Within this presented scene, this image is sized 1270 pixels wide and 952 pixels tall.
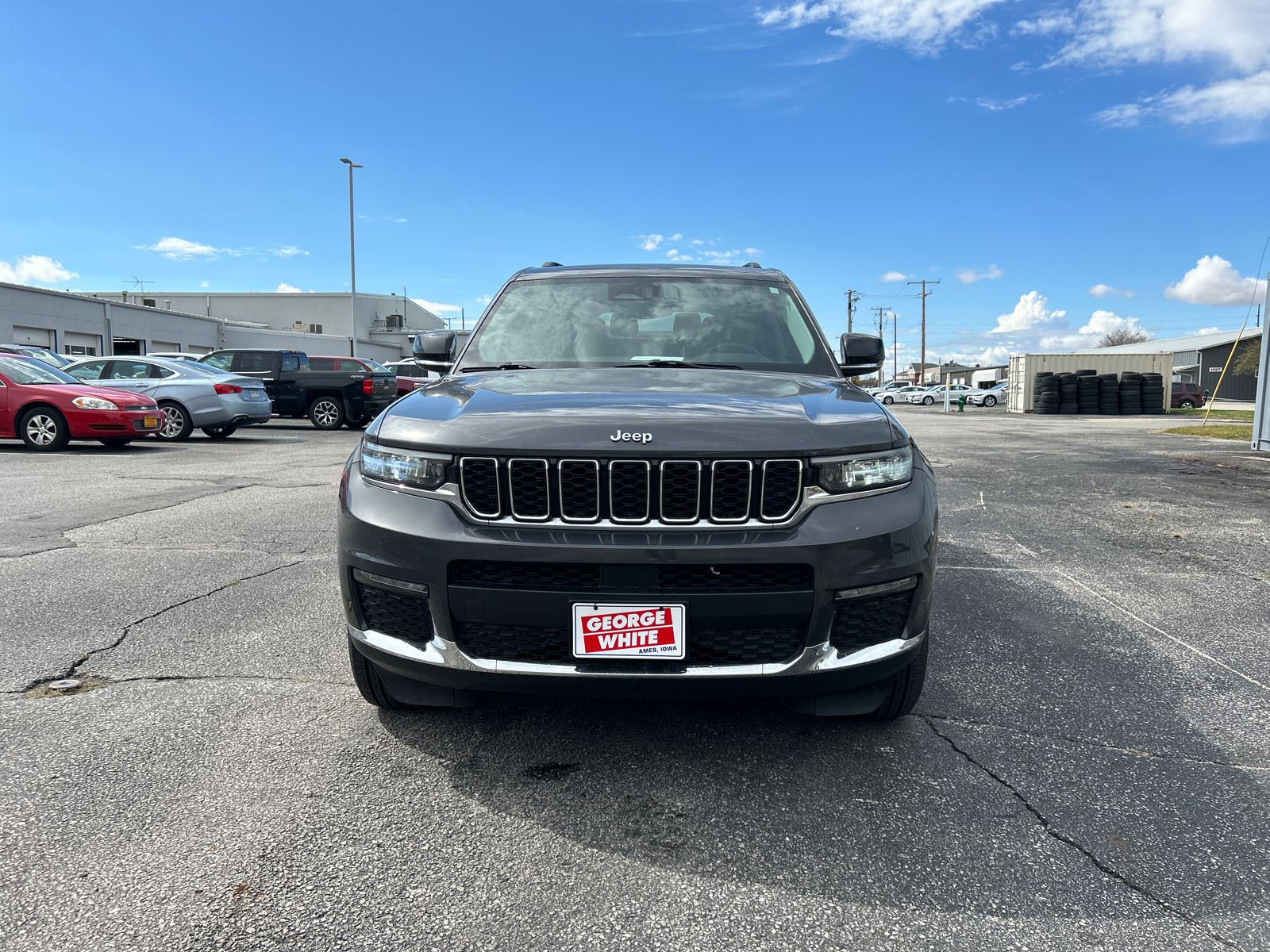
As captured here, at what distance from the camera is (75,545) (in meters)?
5.72

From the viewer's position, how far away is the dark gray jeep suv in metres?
2.28

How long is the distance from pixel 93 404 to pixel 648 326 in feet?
37.5

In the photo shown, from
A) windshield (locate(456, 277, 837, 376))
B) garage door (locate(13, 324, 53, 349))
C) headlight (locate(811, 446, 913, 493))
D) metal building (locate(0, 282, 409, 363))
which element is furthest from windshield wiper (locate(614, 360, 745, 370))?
garage door (locate(13, 324, 53, 349))

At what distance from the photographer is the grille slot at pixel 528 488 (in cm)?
236

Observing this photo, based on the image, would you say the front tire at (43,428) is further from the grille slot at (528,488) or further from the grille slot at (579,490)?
the grille slot at (579,490)

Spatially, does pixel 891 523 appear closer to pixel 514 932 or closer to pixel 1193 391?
pixel 514 932

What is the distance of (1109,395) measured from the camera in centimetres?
3547

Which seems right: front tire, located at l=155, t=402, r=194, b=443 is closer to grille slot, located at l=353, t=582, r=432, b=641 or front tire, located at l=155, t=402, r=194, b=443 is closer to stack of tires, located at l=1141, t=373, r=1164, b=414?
grille slot, located at l=353, t=582, r=432, b=641

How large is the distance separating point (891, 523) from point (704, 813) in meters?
0.97

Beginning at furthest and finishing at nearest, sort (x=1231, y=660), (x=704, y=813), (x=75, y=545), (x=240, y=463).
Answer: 1. (x=240, y=463)
2. (x=75, y=545)
3. (x=1231, y=660)
4. (x=704, y=813)

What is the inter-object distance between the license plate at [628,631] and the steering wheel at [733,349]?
163 centimetres

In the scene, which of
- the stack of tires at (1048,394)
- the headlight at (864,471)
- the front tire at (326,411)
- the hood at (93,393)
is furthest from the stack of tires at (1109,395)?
the headlight at (864,471)

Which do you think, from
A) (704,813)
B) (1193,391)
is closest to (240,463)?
(704,813)

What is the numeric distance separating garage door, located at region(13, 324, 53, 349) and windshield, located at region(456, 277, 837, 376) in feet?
113
